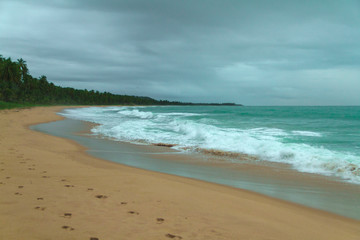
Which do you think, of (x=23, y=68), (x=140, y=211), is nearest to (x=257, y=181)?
(x=140, y=211)

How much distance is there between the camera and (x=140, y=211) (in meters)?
4.21

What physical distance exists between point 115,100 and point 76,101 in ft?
128

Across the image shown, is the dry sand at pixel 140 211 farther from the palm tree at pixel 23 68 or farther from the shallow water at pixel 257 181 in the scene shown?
the palm tree at pixel 23 68

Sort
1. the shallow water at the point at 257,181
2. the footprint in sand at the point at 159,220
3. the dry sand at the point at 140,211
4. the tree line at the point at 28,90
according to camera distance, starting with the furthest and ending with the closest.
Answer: the tree line at the point at 28,90 < the shallow water at the point at 257,181 < the footprint in sand at the point at 159,220 < the dry sand at the point at 140,211

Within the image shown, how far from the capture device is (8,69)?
64000 millimetres

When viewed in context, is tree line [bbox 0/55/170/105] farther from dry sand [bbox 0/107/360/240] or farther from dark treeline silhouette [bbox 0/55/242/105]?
dry sand [bbox 0/107/360/240]

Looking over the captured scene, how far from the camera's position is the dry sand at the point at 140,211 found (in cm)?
345

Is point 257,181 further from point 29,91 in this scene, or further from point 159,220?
point 29,91

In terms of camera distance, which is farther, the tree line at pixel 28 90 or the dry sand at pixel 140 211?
the tree line at pixel 28 90

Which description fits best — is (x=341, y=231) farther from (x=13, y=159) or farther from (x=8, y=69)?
(x=8, y=69)

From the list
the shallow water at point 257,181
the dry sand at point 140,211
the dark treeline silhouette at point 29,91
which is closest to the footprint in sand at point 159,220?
the dry sand at point 140,211

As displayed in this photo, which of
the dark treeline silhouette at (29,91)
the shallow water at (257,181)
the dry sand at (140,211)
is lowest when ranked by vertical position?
the shallow water at (257,181)

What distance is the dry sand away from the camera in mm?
3445

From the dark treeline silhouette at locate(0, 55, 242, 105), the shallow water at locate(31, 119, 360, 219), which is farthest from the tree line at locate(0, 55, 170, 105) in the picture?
the shallow water at locate(31, 119, 360, 219)
